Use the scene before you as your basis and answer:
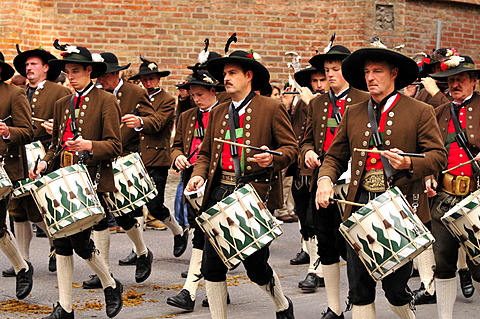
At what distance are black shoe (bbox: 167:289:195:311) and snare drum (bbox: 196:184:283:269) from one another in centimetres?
163

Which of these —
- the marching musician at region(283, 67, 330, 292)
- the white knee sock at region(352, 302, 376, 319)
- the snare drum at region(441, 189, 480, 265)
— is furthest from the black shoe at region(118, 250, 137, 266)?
the white knee sock at region(352, 302, 376, 319)

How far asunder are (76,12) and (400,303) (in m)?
10.8

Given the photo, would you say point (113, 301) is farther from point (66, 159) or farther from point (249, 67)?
point (249, 67)

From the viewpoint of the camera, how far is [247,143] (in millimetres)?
6332

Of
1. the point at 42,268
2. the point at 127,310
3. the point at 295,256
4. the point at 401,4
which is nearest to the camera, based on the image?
the point at 127,310

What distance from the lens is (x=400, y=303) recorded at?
533 centimetres

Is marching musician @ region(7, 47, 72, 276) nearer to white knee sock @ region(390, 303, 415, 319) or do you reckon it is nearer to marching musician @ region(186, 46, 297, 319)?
marching musician @ region(186, 46, 297, 319)

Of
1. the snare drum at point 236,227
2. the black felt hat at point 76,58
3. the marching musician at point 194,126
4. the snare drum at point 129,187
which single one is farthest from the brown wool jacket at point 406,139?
the snare drum at point 129,187

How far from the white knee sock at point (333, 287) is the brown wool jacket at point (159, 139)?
3397mm

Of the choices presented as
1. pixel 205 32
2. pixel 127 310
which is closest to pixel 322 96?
pixel 127 310

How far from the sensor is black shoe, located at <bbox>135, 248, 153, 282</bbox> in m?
8.39

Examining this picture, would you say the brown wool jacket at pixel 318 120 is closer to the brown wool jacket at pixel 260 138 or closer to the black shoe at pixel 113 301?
the brown wool jacket at pixel 260 138

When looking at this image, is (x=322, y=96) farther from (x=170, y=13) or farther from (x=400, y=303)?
(x=170, y=13)

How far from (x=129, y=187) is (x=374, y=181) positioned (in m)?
3.04
